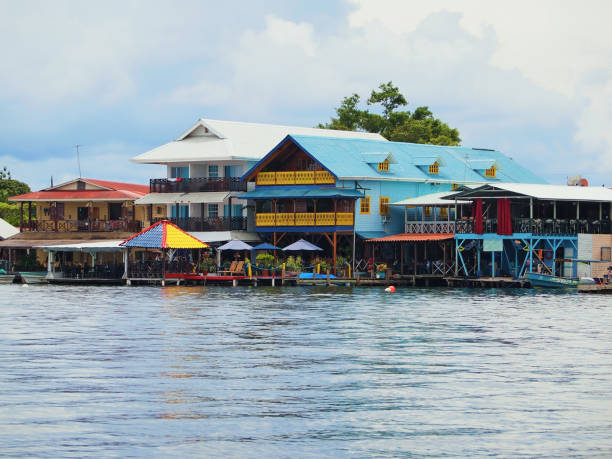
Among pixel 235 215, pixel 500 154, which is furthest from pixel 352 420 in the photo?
pixel 500 154

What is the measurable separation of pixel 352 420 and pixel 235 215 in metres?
57.1

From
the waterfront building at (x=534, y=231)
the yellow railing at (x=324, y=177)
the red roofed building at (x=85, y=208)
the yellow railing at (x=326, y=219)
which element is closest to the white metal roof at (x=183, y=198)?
the red roofed building at (x=85, y=208)

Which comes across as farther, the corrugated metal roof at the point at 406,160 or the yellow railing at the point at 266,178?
the yellow railing at the point at 266,178

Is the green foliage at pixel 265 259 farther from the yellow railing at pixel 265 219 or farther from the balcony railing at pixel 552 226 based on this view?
the balcony railing at pixel 552 226

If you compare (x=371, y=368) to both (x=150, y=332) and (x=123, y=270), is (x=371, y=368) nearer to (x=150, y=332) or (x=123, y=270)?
(x=150, y=332)

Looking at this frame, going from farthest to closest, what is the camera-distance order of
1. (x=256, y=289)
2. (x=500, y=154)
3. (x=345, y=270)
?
(x=500, y=154), (x=345, y=270), (x=256, y=289)

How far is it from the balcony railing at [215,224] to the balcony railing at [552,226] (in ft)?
54.3

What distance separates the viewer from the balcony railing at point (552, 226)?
221 feet

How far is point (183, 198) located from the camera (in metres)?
81.3

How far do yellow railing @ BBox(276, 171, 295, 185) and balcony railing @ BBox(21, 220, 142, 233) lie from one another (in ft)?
42.1

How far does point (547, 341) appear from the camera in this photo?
1469 inches

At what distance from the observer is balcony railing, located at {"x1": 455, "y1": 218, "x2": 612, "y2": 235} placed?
67.2 m

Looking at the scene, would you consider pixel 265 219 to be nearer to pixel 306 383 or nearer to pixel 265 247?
pixel 265 247

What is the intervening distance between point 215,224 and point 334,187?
8860 millimetres
